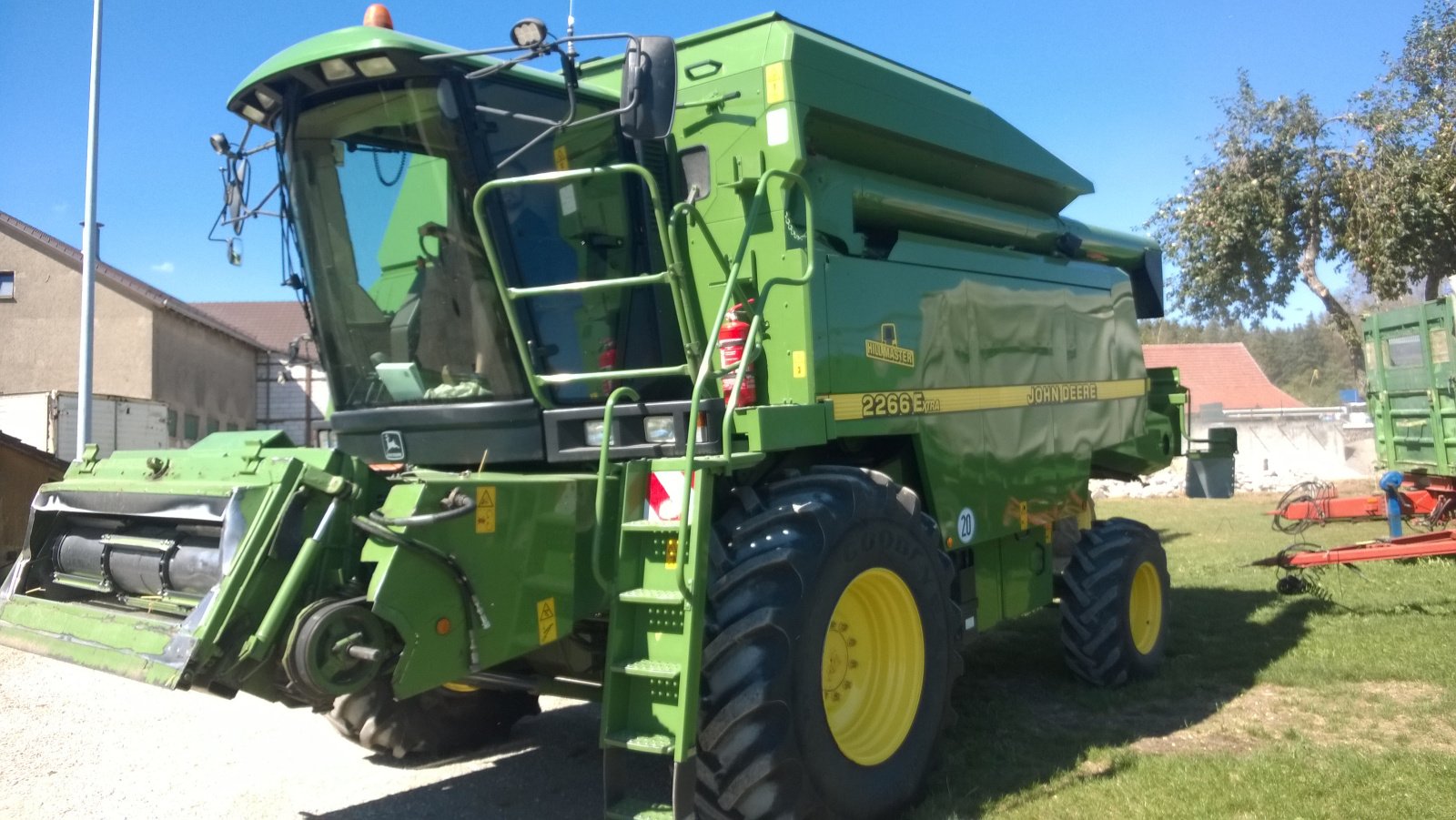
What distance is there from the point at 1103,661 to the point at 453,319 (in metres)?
4.22

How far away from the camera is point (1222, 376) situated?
45500mm

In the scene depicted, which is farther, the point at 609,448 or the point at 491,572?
the point at 609,448

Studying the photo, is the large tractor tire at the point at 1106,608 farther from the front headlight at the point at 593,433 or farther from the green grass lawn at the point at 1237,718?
the front headlight at the point at 593,433

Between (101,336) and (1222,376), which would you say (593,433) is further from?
(1222,376)

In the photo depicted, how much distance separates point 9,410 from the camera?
54.4 ft

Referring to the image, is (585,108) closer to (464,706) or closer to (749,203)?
(749,203)

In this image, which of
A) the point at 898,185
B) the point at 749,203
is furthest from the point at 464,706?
the point at 898,185

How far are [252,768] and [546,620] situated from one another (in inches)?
102

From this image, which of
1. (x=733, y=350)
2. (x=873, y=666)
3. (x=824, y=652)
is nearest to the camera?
(x=824, y=652)

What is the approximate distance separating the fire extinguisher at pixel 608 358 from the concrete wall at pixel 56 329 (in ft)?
75.8

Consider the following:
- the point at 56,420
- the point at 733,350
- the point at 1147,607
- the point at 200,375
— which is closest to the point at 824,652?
the point at 733,350

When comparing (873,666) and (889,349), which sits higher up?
(889,349)

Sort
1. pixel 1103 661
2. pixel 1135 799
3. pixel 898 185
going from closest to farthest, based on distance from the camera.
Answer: pixel 1135 799 → pixel 898 185 → pixel 1103 661

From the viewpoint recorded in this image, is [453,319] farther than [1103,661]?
No
